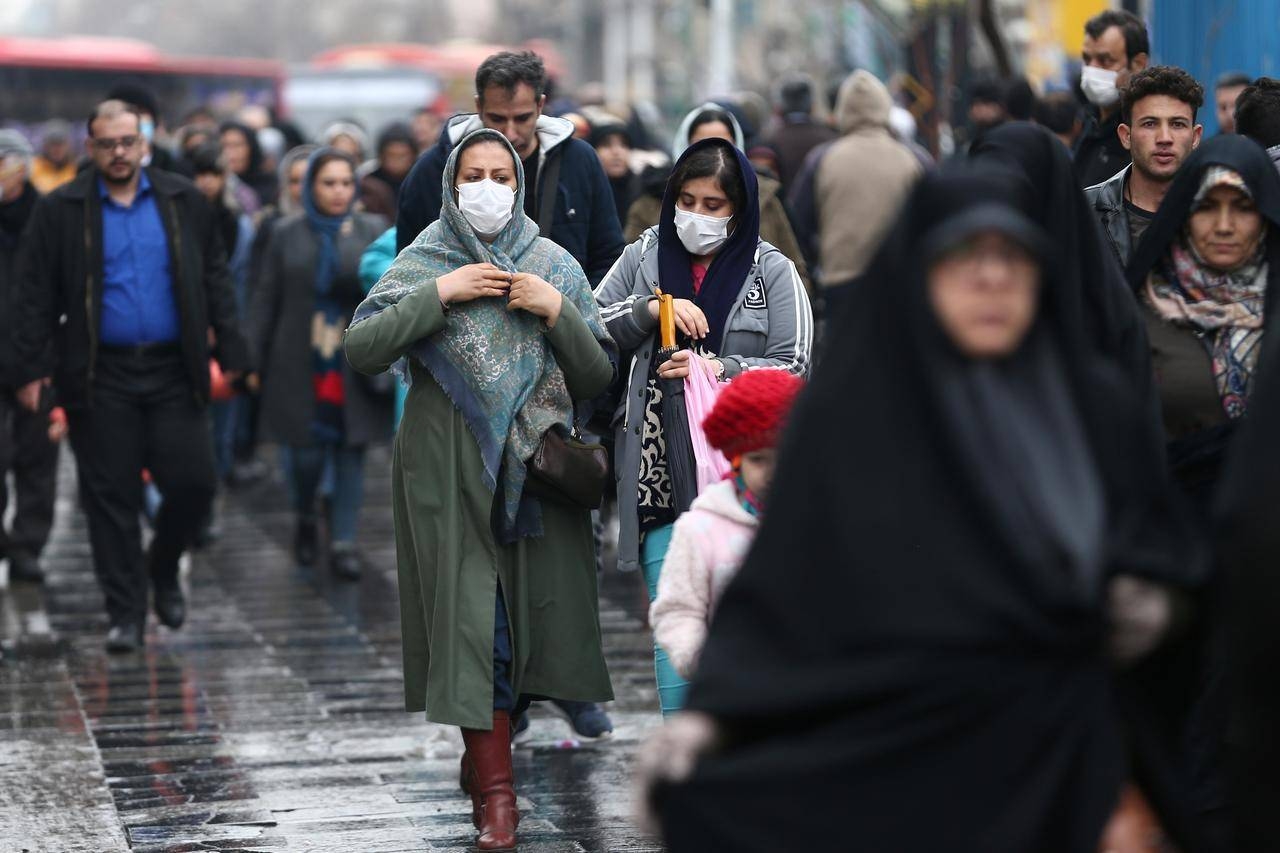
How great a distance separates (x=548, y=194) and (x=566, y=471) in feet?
4.32

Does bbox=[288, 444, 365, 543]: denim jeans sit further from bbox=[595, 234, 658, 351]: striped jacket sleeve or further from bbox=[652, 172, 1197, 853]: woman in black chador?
bbox=[652, 172, 1197, 853]: woman in black chador

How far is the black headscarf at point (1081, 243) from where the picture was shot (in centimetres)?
538

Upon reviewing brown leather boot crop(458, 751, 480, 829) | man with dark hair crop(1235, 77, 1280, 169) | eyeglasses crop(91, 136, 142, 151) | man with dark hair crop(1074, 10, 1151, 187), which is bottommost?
brown leather boot crop(458, 751, 480, 829)

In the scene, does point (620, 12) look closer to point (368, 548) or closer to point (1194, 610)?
point (368, 548)

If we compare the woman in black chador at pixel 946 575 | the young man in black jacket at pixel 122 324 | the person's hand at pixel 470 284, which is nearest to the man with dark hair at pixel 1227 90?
the young man in black jacket at pixel 122 324

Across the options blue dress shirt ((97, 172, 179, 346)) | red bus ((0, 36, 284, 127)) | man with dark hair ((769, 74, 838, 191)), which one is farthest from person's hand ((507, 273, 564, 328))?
red bus ((0, 36, 284, 127))

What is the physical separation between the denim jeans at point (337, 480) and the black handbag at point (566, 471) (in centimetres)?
483

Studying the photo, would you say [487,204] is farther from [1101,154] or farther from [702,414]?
[1101,154]

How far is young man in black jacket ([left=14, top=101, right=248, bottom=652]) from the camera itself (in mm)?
9102

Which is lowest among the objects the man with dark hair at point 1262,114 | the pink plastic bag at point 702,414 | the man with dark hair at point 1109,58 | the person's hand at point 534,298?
the pink plastic bag at point 702,414

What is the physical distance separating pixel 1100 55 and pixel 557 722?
3.24 m

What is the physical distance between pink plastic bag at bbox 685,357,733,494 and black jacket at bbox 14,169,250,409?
361cm

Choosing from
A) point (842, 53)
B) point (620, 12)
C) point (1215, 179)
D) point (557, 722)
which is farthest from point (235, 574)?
point (620, 12)

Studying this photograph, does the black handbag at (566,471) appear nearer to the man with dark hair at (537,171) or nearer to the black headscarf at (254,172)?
the man with dark hair at (537,171)
